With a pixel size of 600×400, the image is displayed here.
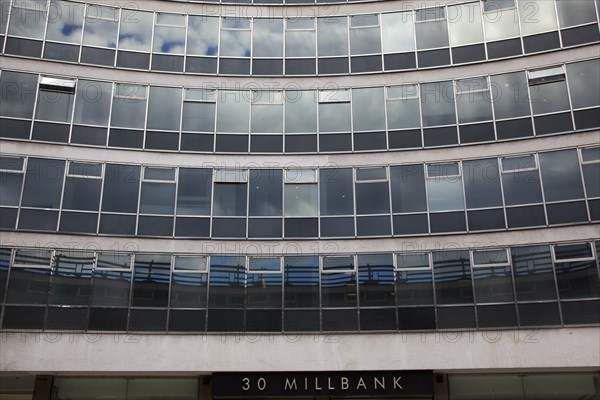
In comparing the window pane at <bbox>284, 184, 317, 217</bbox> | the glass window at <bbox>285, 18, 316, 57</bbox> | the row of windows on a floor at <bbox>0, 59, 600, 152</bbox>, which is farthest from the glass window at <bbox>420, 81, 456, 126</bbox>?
the window pane at <bbox>284, 184, 317, 217</bbox>

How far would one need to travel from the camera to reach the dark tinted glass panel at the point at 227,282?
20.8 metres

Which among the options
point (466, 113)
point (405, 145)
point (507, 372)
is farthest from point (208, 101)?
point (507, 372)

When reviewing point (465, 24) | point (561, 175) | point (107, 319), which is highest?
point (465, 24)

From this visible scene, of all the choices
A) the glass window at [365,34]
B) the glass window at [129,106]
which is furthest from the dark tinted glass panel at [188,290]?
the glass window at [365,34]

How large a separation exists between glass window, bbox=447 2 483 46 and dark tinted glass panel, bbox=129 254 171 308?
12.7 m

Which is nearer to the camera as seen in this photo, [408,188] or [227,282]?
[227,282]

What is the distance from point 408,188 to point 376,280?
131 inches

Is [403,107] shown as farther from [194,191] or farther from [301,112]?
[194,191]

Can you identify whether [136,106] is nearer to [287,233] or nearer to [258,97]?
[258,97]

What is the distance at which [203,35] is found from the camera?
23703 millimetres

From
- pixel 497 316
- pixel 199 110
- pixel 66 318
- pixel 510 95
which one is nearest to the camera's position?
pixel 497 316

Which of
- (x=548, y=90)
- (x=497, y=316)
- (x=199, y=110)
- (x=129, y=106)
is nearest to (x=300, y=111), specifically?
(x=199, y=110)

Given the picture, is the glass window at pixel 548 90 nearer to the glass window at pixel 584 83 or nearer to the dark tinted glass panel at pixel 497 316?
the glass window at pixel 584 83

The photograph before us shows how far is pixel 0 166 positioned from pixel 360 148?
1201cm
